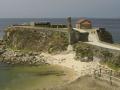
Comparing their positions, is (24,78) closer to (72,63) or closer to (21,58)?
(72,63)

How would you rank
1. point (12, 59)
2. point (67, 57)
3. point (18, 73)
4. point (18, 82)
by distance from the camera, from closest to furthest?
1. point (18, 82)
2. point (18, 73)
3. point (67, 57)
4. point (12, 59)

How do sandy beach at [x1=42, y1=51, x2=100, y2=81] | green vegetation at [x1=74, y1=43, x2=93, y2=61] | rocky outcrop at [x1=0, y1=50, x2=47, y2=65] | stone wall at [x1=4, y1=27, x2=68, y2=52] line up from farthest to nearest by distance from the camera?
stone wall at [x1=4, y1=27, x2=68, y2=52]
rocky outcrop at [x1=0, y1=50, x2=47, y2=65]
green vegetation at [x1=74, y1=43, x2=93, y2=61]
sandy beach at [x1=42, y1=51, x2=100, y2=81]

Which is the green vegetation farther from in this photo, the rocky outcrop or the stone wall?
the rocky outcrop

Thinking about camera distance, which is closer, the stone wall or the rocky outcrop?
the rocky outcrop

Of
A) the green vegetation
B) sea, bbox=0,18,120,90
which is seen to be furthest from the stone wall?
sea, bbox=0,18,120,90

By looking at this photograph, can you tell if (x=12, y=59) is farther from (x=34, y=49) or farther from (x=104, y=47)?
(x=104, y=47)

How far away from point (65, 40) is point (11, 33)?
12.6m

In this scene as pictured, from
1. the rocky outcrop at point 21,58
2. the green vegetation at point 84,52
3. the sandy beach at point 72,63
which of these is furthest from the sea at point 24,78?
the green vegetation at point 84,52

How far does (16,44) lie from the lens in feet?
197

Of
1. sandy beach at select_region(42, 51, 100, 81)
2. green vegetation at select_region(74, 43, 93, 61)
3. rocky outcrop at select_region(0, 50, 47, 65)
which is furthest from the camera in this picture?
rocky outcrop at select_region(0, 50, 47, 65)

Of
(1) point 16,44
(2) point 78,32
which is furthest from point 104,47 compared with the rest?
(1) point 16,44

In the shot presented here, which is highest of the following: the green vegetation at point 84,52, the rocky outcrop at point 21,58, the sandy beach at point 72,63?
the green vegetation at point 84,52

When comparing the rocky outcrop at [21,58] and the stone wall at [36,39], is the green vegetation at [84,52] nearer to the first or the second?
the stone wall at [36,39]

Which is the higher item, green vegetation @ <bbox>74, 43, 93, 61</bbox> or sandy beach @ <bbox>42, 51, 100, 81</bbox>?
green vegetation @ <bbox>74, 43, 93, 61</bbox>
